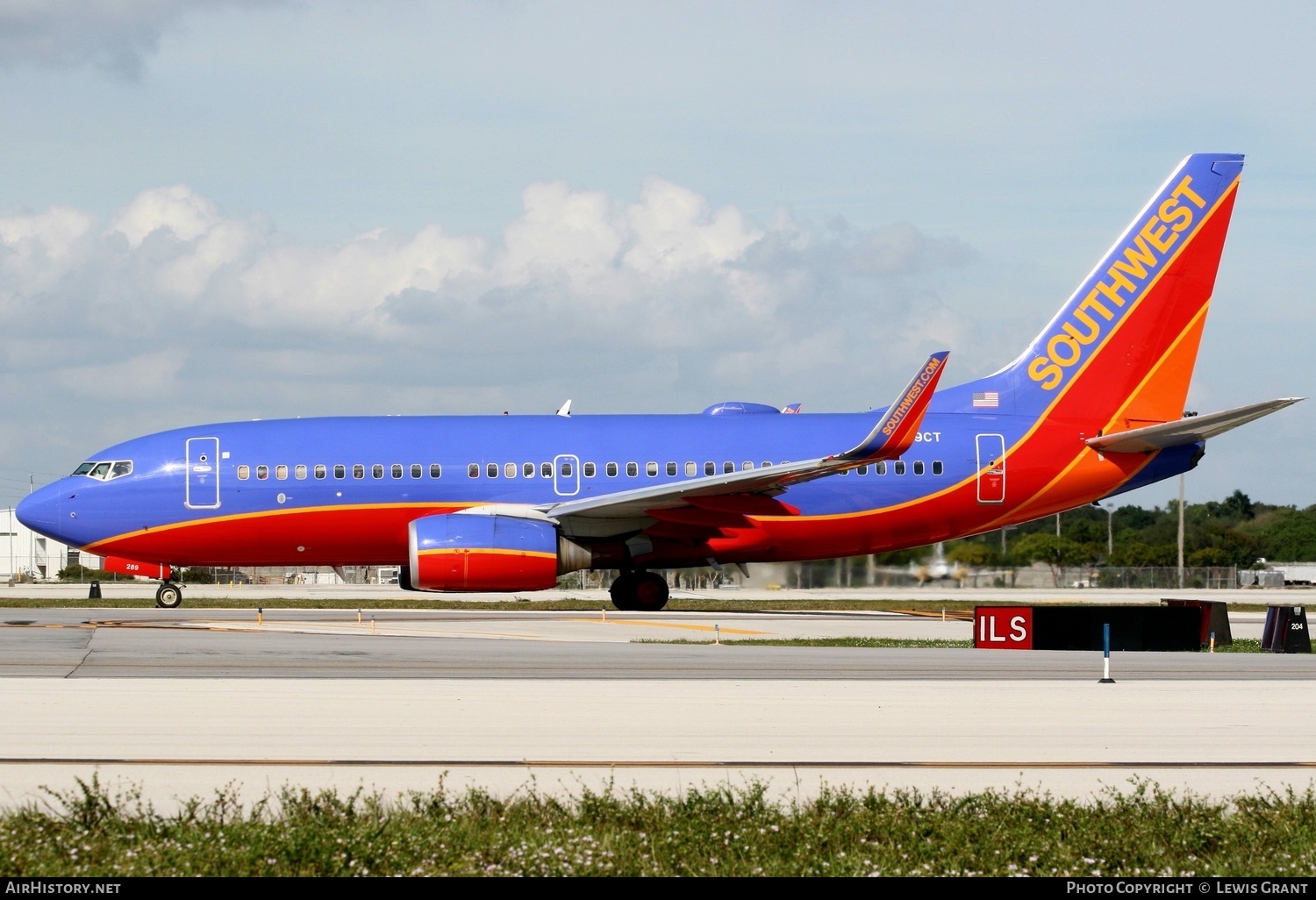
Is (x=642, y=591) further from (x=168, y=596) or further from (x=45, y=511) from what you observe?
(x=45, y=511)

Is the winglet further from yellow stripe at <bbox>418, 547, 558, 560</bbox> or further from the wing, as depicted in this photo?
yellow stripe at <bbox>418, 547, 558, 560</bbox>

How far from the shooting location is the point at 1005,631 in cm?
2339

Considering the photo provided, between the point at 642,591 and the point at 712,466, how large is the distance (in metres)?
3.25

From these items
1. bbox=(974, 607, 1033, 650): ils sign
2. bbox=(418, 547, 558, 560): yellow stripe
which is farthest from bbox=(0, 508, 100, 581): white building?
bbox=(974, 607, 1033, 650): ils sign

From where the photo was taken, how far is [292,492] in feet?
Answer: 106

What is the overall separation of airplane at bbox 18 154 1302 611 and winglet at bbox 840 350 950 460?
2294mm

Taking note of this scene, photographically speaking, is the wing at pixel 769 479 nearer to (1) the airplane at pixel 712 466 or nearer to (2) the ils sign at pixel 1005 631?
(1) the airplane at pixel 712 466

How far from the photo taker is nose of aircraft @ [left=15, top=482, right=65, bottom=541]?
1288 inches

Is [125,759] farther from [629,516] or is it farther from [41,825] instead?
[629,516]

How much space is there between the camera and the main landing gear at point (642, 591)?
108ft

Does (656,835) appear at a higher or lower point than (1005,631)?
lower

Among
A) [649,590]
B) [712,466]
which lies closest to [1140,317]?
[712,466]
